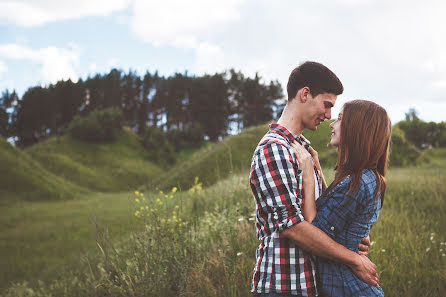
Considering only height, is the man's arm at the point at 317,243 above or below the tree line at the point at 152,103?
below

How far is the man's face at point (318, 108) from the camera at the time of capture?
91.0 inches

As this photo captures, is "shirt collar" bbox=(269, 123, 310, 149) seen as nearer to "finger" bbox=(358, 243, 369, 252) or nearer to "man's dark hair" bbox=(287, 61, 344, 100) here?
"man's dark hair" bbox=(287, 61, 344, 100)

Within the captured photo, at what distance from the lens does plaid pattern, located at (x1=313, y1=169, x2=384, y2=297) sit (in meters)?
2.09

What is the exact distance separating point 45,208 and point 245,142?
11745mm

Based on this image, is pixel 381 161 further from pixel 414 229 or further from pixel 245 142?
pixel 245 142

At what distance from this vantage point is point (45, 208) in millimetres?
18594

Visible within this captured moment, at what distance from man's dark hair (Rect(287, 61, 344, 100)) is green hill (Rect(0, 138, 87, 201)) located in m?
21.9

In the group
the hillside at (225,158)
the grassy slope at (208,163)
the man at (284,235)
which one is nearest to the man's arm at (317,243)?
the man at (284,235)

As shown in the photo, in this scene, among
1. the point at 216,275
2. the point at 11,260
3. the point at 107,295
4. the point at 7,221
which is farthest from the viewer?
the point at 7,221

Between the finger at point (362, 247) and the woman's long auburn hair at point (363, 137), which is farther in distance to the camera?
the finger at point (362, 247)

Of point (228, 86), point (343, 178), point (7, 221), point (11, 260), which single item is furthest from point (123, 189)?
point (343, 178)

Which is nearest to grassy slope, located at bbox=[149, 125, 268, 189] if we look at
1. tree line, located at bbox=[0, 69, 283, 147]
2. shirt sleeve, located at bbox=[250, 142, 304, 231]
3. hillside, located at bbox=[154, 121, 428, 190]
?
hillside, located at bbox=[154, 121, 428, 190]

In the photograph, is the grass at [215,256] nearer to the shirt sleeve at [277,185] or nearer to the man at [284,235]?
the man at [284,235]

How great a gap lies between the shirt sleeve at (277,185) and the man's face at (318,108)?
399mm
